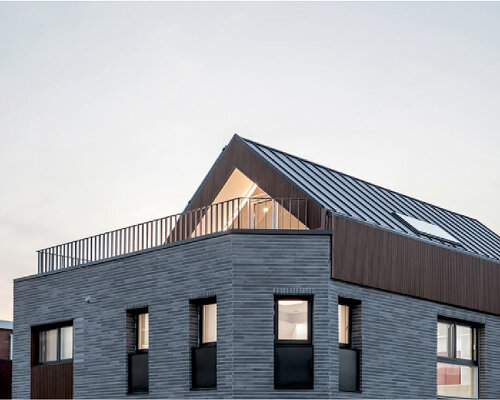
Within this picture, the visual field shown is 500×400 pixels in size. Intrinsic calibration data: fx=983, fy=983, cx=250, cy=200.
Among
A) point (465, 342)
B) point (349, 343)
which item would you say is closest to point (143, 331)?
point (349, 343)

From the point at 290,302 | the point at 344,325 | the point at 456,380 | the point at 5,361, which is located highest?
the point at 290,302

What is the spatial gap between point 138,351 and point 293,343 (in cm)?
422

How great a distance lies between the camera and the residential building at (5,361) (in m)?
38.3

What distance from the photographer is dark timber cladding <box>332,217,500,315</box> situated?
68.7ft

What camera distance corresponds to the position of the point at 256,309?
19.9 m

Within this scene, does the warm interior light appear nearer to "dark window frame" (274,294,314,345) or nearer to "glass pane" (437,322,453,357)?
"dark window frame" (274,294,314,345)

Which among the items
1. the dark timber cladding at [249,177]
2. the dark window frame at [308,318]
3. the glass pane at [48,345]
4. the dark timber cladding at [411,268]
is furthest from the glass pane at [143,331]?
the dark timber cladding at [411,268]

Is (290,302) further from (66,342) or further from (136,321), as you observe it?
(66,342)

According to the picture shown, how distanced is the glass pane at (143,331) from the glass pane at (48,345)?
3523 millimetres

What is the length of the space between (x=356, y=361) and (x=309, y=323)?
1.59 m

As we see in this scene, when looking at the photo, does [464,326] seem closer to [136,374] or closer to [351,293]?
[351,293]

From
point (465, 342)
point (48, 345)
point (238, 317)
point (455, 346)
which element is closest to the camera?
point (238, 317)

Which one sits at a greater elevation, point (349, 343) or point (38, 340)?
point (349, 343)

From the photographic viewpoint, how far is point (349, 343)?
68.8 ft
